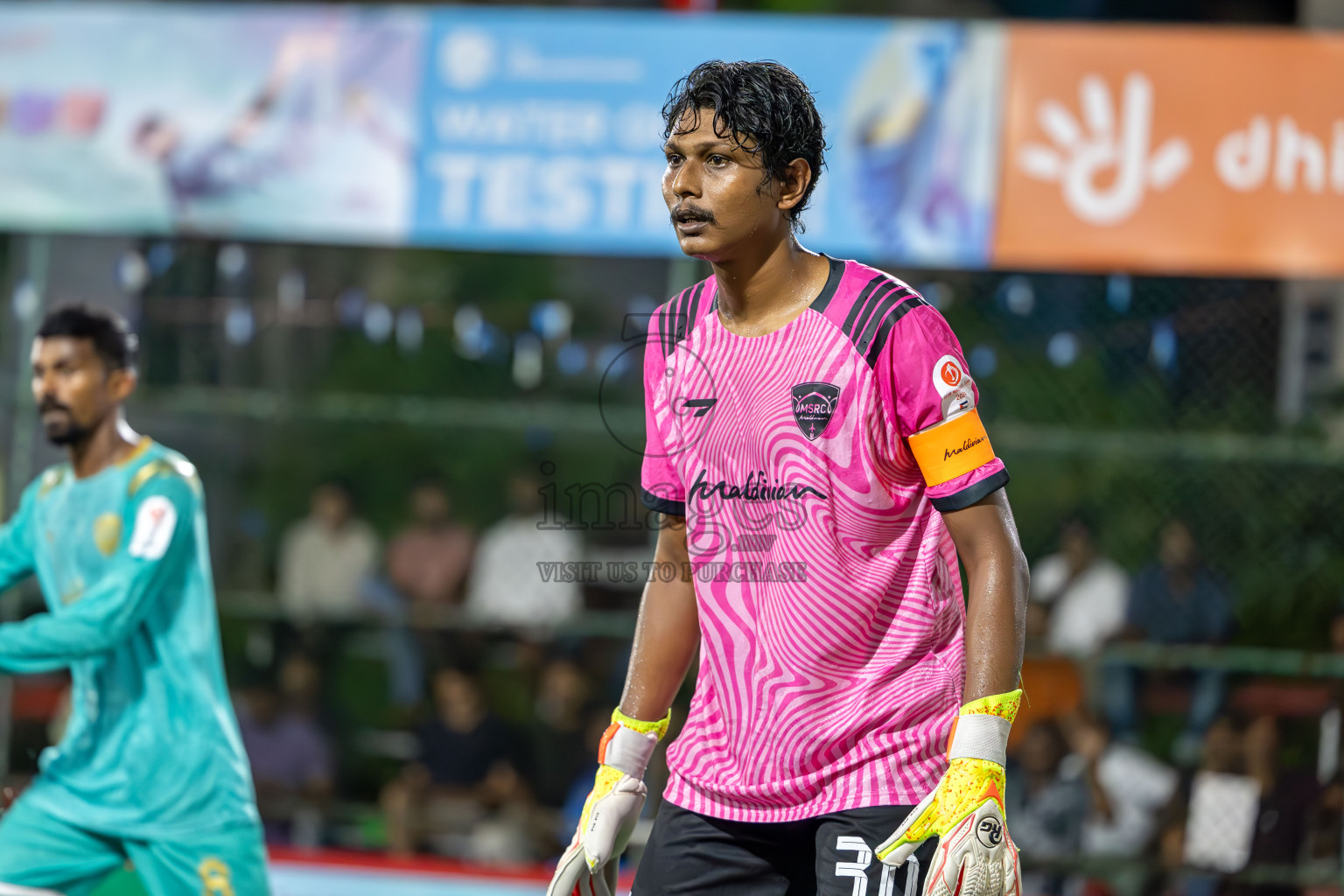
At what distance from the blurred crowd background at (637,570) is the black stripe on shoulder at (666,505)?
3916 millimetres

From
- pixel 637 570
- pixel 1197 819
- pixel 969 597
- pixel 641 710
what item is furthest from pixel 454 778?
pixel 969 597

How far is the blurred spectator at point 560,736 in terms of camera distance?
295 inches

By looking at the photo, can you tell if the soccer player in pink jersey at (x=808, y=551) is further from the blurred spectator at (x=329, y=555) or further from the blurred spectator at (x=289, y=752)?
the blurred spectator at (x=329, y=555)

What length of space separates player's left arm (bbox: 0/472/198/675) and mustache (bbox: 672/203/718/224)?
195 centimetres

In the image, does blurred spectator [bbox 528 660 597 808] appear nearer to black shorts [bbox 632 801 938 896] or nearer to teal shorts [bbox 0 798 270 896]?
teal shorts [bbox 0 798 270 896]

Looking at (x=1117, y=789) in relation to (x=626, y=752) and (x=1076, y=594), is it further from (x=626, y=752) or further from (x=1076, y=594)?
(x=626, y=752)

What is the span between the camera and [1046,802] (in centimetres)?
686

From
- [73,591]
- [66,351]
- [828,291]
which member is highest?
[828,291]

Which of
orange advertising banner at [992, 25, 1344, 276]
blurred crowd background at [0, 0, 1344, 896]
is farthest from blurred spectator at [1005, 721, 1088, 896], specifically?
orange advertising banner at [992, 25, 1344, 276]

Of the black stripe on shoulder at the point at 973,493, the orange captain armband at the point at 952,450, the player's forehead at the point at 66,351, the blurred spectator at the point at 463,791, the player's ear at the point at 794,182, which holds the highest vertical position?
the player's ear at the point at 794,182

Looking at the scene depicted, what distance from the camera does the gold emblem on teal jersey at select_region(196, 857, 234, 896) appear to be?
395 centimetres

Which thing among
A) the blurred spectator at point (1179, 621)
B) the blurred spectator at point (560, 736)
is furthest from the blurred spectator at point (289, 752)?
the blurred spectator at point (1179, 621)

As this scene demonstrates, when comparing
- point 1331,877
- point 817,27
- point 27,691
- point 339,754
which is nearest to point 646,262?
point 817,27

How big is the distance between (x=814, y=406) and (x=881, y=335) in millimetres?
174
